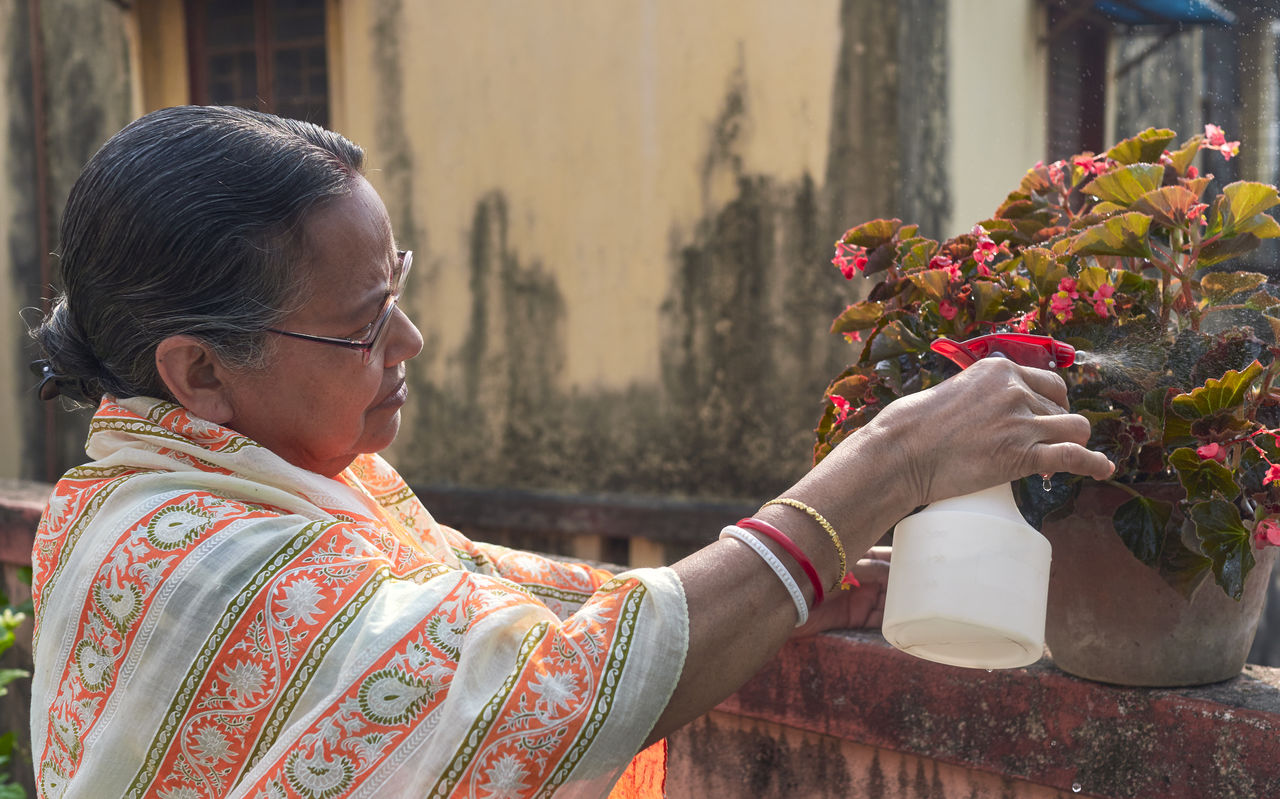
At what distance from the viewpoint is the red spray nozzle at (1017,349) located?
143cm

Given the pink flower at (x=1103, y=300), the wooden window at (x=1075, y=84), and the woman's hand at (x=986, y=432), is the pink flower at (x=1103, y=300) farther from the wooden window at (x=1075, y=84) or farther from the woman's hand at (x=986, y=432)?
the wooden window at (x=1075, y=84)

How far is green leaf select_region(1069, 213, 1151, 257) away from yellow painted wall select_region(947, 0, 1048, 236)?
4630 millimetres

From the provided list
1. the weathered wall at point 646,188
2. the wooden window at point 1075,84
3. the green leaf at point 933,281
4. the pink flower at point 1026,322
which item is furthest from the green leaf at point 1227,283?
the weathered wall at point 646,188

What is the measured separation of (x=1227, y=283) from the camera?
155cm

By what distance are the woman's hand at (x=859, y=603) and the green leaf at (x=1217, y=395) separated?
1.95 ft

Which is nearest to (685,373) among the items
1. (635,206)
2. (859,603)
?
(635,206)

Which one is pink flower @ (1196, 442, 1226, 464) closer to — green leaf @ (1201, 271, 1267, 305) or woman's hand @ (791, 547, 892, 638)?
green leaf @ (1201, 271, 1267, 305)

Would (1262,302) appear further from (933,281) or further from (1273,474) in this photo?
(933,281)

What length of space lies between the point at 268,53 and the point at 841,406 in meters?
6.45

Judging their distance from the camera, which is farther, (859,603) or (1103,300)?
(859,603)

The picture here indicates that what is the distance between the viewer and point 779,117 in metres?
Result: 6.11

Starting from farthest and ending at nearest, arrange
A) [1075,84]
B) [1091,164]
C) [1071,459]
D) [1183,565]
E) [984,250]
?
[1075,84]
[1091,164]
[984,250]
[1183,565]
[1071,459]

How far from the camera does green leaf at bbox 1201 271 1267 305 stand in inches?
60.5

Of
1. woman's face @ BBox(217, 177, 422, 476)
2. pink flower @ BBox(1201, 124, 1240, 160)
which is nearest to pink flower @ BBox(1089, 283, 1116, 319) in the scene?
pink flower @ BBox(1201, 124, 1240, 160)
